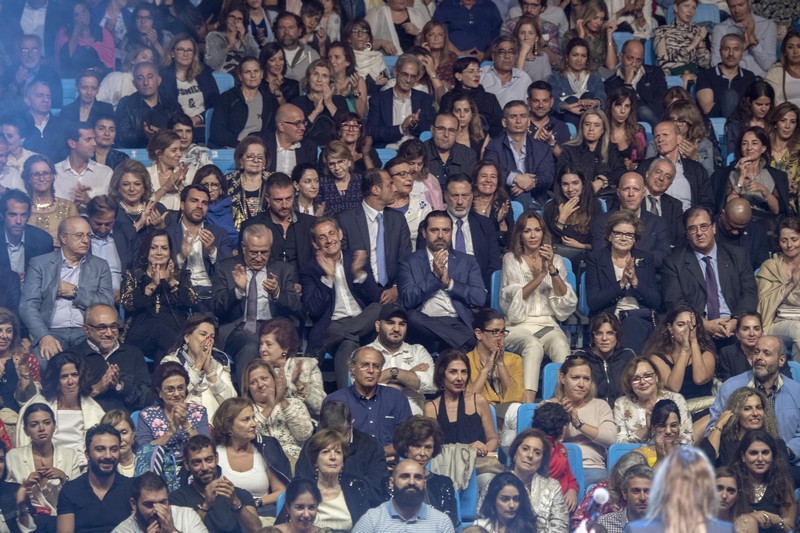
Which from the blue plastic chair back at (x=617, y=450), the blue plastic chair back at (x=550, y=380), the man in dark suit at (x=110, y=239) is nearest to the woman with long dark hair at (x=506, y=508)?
the blue plastic chair back at (x=617, y=450)

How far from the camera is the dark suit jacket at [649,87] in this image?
11.5 metres

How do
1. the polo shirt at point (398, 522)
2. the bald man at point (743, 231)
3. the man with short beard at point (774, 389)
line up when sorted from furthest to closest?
the bald man at point (743, 231)
the man with short beard at point (774, 389)
the polo shirt at point (398, 522)

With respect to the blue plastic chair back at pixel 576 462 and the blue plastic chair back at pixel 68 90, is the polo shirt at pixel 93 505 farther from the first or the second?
the blue plastic chair back at pixel 68 90

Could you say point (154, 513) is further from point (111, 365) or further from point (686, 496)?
point (686, 496)

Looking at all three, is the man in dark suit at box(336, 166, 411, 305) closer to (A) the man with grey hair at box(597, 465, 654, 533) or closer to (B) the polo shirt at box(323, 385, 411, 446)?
(B) the polo shirt at box(323, 385, 411, 446)

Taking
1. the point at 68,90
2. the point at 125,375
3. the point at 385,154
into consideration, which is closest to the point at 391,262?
the point at 385,154

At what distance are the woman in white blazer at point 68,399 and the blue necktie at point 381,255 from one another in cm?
203

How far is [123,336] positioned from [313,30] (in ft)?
11.0

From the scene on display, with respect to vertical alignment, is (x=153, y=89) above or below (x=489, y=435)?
above

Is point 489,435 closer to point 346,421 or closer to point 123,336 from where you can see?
point 346,421

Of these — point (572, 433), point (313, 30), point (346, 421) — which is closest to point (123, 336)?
point (346, 421)

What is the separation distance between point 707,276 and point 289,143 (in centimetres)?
282

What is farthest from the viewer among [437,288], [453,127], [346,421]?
[453,127]

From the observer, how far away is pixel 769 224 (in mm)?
10508
